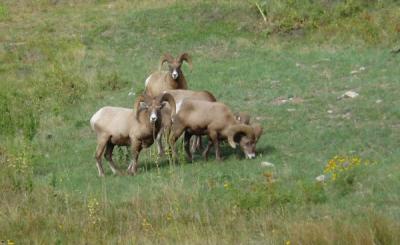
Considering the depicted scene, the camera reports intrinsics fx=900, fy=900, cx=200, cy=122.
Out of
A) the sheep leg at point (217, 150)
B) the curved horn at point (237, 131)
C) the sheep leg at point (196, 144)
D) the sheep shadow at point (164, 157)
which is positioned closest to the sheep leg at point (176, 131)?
the sheep shadow at point (164, 157)

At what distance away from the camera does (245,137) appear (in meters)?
16.6

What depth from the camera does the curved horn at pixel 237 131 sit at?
16609 millimetres

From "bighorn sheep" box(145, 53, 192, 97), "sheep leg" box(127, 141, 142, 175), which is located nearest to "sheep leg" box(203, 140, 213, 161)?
"sheep leg" box(127, 141, 142, 175)

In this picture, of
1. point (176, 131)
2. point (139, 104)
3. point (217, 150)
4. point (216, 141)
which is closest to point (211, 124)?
point (216, 141)

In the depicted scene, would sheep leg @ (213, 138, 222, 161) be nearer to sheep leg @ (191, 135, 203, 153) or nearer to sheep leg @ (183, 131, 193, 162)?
sheep leg @ (183, 131, 193, 162)

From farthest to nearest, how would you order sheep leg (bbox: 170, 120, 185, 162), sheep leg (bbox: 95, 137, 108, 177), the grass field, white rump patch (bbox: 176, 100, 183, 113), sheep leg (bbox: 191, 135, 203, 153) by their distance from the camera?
sheep leg (bbox: 191, 135, 203, 153), white rump patch (bbox: 176, 100, 183, 113), sheep leg (bbox: 170, 120, 185, 162), sheep leg (bbox: 95, 137, 108, 177), the grass field

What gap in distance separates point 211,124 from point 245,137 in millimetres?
751

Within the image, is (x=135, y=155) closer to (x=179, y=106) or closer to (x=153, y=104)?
(x=153, y=104)

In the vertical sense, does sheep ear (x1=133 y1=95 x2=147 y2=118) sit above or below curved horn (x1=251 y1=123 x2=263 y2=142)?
above

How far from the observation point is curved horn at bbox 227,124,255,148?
54.5 feet

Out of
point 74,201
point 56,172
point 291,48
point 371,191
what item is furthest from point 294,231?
point 291,48

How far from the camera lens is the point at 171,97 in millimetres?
16781

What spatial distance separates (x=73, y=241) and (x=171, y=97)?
5.39 meters

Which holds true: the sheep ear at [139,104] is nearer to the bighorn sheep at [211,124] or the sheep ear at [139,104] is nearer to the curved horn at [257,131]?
the bighorn sheep at [211,124]
